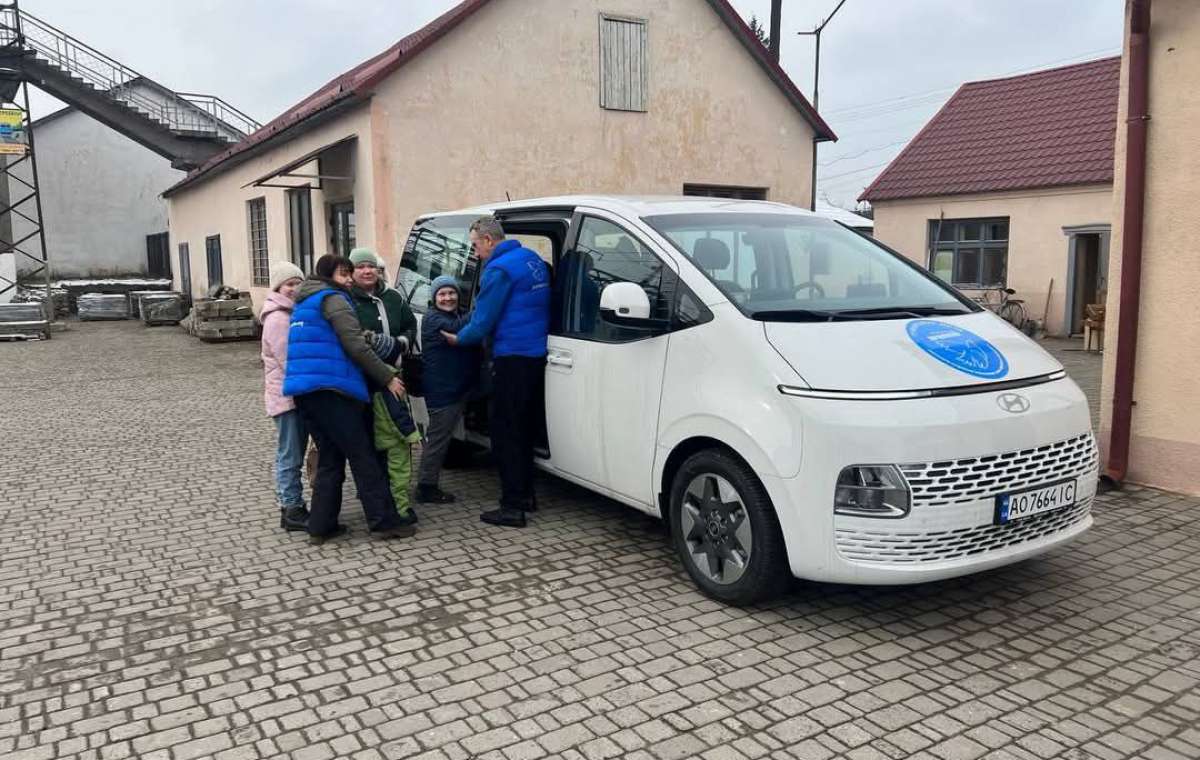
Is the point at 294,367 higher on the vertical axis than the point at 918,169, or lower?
lower

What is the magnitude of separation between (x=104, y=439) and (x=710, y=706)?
6.96 metres

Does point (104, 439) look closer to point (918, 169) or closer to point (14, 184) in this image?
point (918, 169)

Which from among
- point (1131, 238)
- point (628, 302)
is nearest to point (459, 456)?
point (628, 302)

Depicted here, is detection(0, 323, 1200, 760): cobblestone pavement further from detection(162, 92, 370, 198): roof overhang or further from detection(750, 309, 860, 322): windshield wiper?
detection(162, 92, 370, 198): roof overhang

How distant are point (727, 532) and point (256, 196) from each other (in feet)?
55.4

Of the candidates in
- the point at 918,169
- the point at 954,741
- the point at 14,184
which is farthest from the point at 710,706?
the point at 14,184

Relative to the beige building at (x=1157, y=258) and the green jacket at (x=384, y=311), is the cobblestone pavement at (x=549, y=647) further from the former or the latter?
the green jacket at (x=384, y=311)

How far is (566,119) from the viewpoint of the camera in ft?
46.4

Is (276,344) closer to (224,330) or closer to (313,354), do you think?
(313,354)

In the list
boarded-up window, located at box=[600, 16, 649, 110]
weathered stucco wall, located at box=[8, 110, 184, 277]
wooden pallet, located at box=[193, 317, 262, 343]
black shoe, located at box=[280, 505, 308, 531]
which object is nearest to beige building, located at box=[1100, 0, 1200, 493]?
black shoe, located at box=[280, 505, 308, 531]

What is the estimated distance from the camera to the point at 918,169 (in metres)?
20.7

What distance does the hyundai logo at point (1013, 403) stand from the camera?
153 inches

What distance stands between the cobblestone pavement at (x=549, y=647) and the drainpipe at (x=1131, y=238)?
464 mm

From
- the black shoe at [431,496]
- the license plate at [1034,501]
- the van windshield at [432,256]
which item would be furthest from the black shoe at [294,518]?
the license plate at [1034,501]
